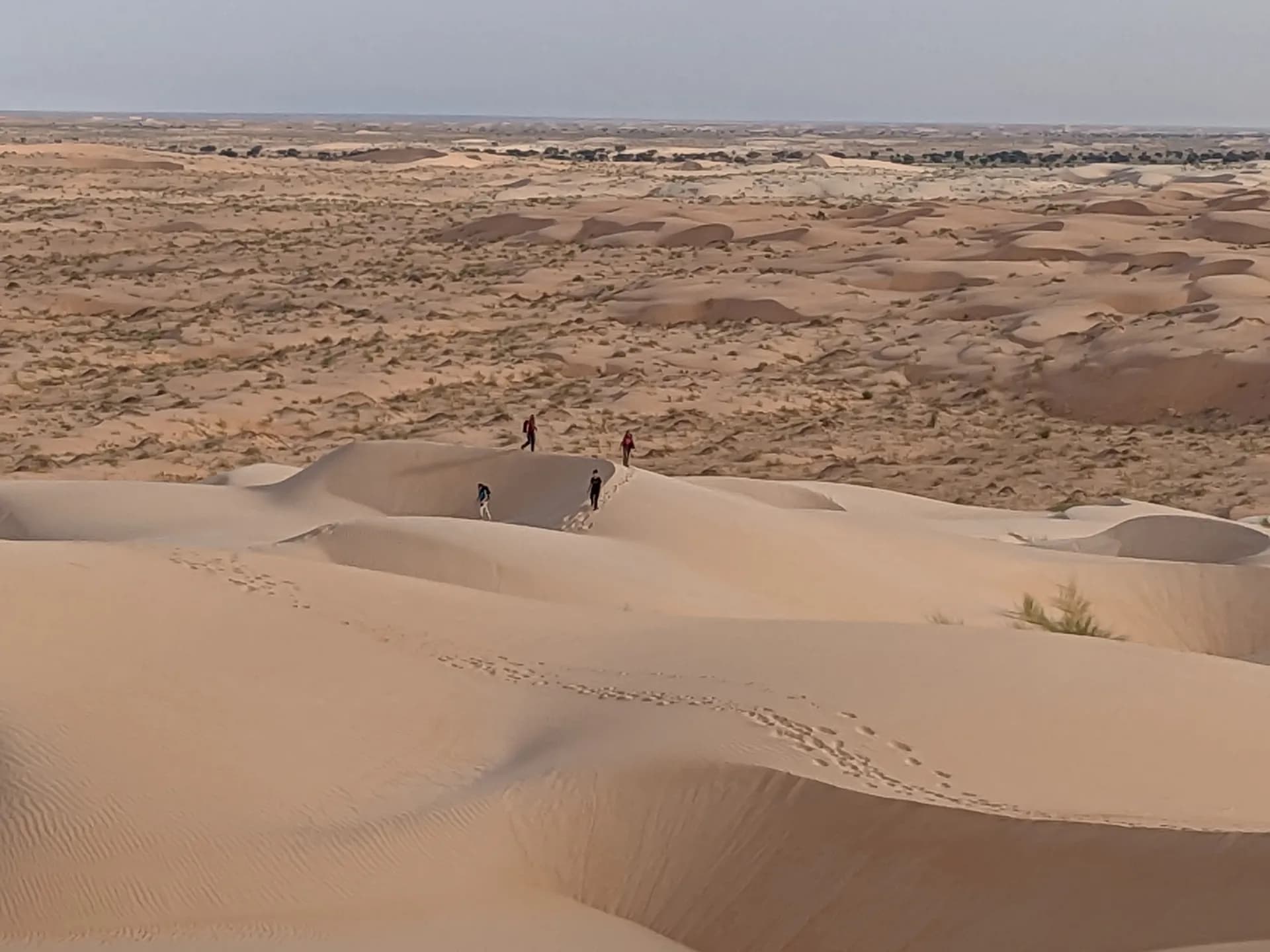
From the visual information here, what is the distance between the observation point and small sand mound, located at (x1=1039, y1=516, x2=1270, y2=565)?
11.6 meters

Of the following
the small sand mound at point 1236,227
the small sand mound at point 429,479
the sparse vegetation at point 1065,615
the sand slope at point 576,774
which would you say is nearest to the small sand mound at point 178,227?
the small sand mound at point 1236,227

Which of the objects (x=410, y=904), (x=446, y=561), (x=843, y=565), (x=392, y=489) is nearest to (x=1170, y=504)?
(x=843, y=565)

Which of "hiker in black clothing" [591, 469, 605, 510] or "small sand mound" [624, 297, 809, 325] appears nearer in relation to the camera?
"hiker in black clothing" [591, 469, 605, 510]

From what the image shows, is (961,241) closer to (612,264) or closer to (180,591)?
(612,264)

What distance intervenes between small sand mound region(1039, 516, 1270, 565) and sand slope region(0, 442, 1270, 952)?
5.09 m

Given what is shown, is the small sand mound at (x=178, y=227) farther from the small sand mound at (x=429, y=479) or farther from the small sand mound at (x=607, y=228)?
the small sand mound at (x=429, y=479)

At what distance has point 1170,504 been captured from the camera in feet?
47.9

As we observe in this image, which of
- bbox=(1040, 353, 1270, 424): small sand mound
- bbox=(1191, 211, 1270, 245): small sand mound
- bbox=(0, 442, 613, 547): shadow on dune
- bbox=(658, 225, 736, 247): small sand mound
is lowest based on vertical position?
bbox=(1040, 353, 1270, 424): small sand mound

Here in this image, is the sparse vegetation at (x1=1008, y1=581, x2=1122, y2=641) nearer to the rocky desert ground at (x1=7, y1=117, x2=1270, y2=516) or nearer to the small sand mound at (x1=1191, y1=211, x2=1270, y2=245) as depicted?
the rocky desert ground at (x1=7, y1=117, x2=1270, y2=516)

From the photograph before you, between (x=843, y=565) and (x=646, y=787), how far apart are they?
5762 millimetres

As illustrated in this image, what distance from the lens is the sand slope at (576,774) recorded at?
422cm

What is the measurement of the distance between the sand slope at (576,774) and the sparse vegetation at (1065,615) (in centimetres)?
263

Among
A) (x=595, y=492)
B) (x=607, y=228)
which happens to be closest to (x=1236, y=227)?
(x=607, y=228)

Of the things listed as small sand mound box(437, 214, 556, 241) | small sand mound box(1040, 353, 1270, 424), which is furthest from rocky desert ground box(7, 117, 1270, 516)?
small sand mound box(437, 214, 556, 241)
